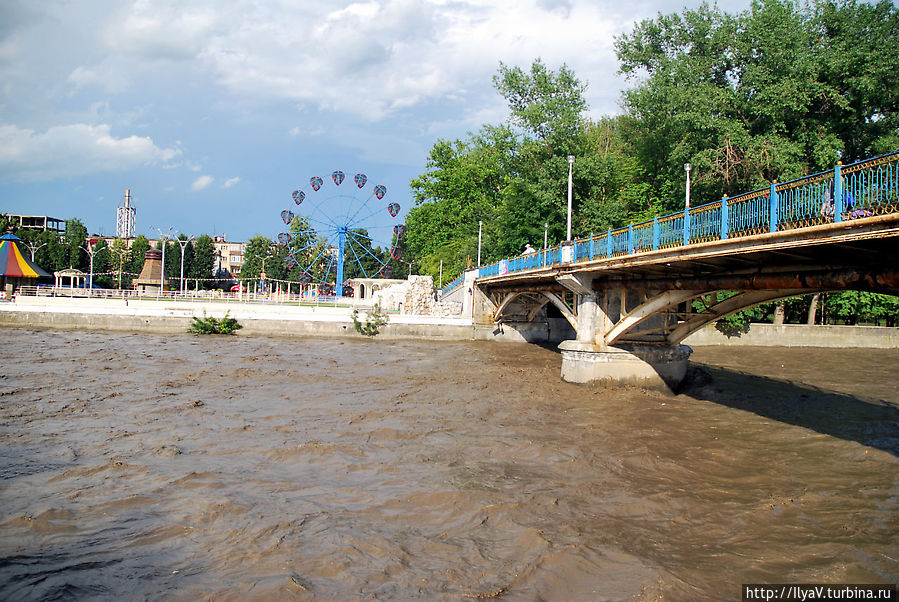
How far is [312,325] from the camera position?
3772 centimetres

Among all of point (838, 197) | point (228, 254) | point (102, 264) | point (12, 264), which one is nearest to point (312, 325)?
point (838, 197)

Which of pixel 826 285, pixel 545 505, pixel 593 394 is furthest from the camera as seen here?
pixel 593 394

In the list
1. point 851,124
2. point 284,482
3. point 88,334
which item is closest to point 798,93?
point 851,124

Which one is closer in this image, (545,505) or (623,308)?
(545,505)

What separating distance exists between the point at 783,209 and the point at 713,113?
27121 mm

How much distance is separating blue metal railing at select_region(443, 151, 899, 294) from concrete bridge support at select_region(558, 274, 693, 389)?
8.51 feet

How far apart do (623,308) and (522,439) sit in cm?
715

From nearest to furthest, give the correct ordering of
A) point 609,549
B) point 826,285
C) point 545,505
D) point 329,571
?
1. point 329,571
2. point 609,549
3. point 545,505
4. point 826,285

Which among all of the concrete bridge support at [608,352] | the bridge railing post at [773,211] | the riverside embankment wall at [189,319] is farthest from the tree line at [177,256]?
the bridge railing post at [773,211]

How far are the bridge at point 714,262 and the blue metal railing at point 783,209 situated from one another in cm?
2

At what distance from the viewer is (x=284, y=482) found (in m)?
9.45

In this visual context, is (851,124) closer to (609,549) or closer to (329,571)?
(609,549)

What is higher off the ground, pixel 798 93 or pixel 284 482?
pixel 798 93

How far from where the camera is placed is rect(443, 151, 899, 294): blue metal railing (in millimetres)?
8685
